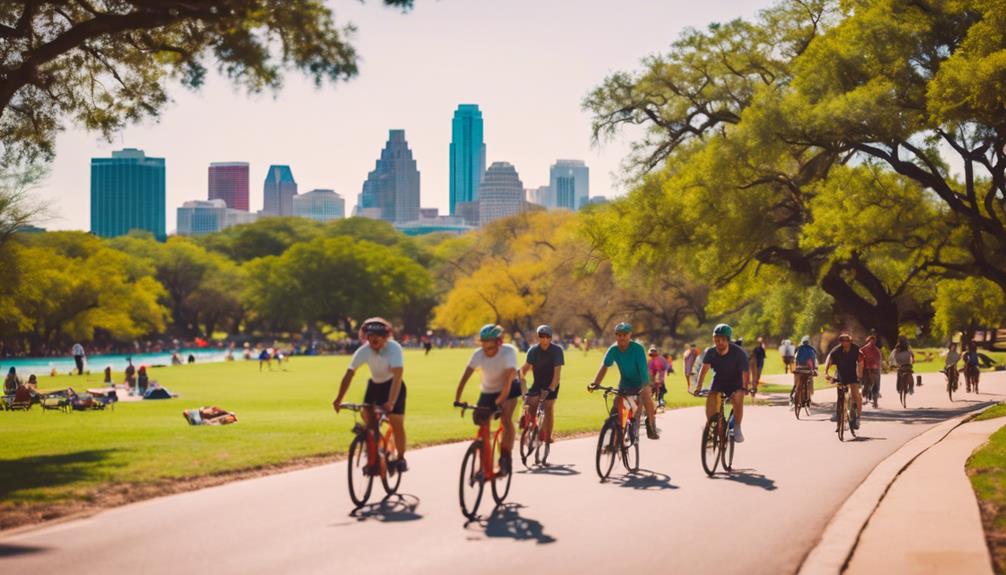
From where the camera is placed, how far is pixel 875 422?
934 inches

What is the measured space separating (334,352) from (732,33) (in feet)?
238

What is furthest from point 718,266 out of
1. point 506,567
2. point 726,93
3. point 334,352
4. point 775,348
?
point 334,352

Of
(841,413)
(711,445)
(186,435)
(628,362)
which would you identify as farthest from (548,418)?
(186,435)

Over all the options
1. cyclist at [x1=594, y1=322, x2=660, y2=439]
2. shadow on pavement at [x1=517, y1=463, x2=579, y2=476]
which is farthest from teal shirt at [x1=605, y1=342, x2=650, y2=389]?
shadow on pavement at [x1=517, y1=463, x2=579, y2=476]

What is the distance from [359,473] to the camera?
38.6ft

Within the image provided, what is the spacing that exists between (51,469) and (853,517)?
10054 millimetres

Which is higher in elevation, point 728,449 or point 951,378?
point 951,378

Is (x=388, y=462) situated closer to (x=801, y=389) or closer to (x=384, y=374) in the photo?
(x=384, y=374)

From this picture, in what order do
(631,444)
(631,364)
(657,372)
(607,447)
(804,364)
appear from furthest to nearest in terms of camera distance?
(657,372) → (804,364) → (631,364) → (631,444) → (607,447)

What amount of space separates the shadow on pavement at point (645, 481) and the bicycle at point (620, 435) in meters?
0.15

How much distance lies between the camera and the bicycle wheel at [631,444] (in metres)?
14.2

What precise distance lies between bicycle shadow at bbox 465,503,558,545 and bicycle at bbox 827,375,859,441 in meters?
9.32

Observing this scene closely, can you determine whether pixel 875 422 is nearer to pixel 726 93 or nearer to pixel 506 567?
pixel 726 93

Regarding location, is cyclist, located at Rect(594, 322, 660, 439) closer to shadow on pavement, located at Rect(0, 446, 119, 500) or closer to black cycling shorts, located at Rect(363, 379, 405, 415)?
black cycling shorts, located at Rect(363, 379, 405, 415)
